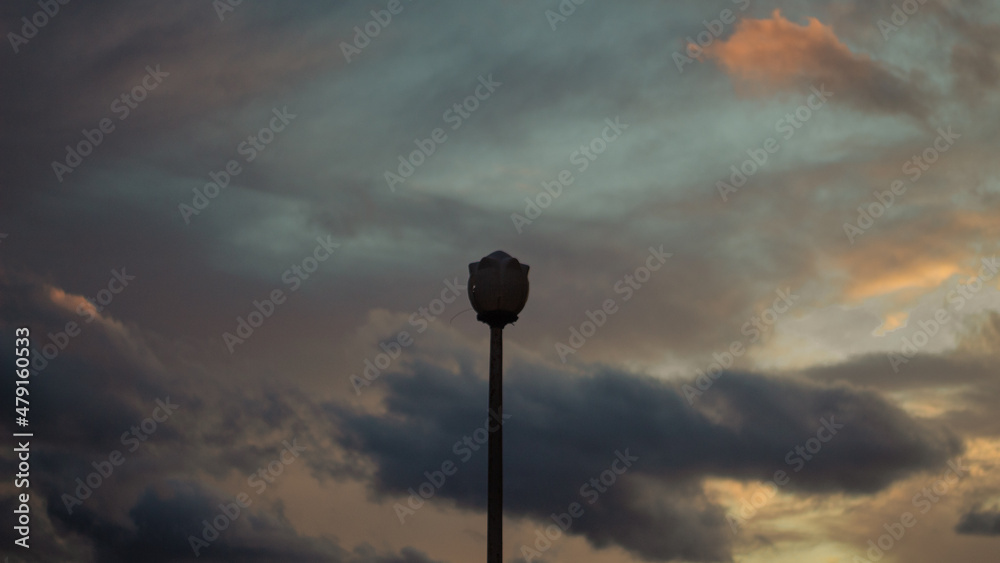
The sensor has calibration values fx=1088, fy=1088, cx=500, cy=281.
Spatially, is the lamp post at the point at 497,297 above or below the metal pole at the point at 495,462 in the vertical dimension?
above

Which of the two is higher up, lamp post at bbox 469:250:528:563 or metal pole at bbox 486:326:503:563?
lamp post at bbox 469:250:528:563

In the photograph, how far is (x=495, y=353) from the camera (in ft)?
52.7

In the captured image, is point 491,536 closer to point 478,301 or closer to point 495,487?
point 495,487

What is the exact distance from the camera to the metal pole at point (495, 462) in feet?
49.2

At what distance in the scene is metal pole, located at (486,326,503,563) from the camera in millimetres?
14984

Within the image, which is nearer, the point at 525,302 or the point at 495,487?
the point at 495,487

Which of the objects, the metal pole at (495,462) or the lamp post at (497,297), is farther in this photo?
the lamp post at (497,297)

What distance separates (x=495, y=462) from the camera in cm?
1537

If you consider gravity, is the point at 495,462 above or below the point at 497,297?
below

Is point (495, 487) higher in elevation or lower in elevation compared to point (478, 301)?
lower

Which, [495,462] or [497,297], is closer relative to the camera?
[495,462]

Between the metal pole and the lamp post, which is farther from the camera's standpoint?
the lamp post

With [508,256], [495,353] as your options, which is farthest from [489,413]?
[508,256]

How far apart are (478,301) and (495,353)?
83 centimetres
